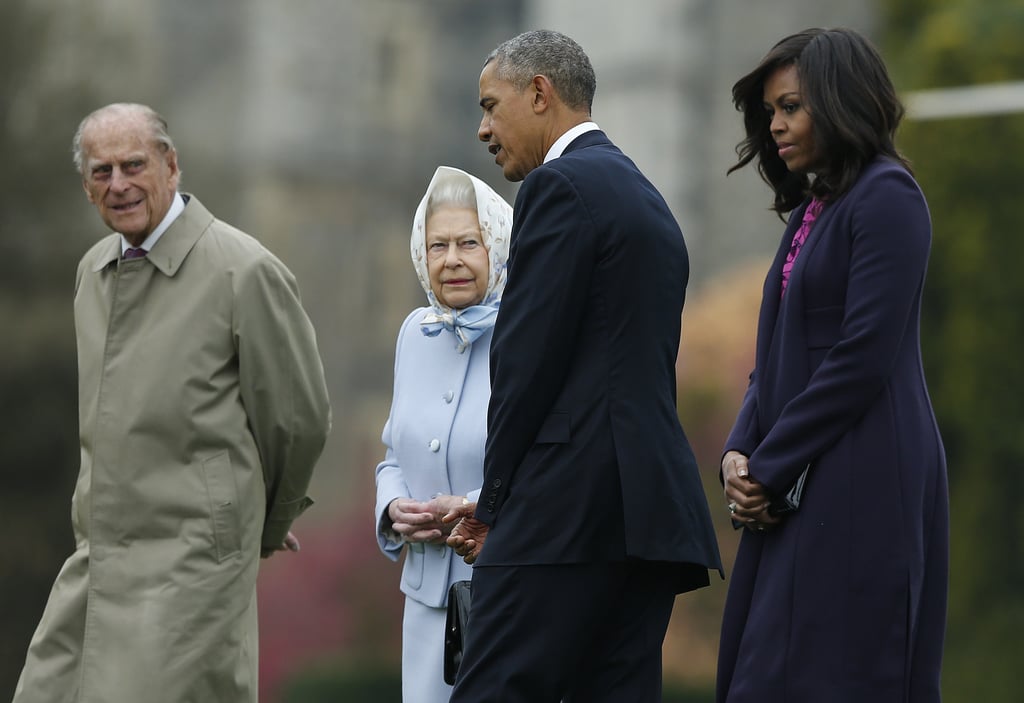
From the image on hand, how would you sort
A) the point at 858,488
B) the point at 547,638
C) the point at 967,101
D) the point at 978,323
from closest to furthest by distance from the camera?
the point at 547,638 < the point at 858,488 < the point at 978,323 < the point at 967,101

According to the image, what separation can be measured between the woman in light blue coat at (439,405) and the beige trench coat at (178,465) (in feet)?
1.41

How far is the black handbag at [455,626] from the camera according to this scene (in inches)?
177

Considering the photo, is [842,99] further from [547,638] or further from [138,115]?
[138,115]

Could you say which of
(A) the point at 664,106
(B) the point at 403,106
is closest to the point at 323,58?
(B) the point at 403,106

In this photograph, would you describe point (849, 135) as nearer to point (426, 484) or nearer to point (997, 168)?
point (426, 484)

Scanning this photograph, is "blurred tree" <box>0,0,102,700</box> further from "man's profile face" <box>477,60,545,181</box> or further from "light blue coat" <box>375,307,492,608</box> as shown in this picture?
"man's profile face" <box>477,60,545,181</box>

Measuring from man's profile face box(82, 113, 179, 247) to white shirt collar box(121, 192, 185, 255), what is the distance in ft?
0.05

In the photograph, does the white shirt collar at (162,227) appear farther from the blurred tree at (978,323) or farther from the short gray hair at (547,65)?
the blurred tree at (978,323)

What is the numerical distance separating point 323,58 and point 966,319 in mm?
17163

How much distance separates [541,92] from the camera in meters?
4.34

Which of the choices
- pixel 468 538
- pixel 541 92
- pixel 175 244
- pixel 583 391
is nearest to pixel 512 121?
pixel 541 92

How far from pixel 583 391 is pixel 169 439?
4.82 feet

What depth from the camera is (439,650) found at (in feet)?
15.5

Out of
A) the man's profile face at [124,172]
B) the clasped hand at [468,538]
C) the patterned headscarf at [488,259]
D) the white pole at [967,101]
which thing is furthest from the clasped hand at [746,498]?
the white pole at [967,101]
